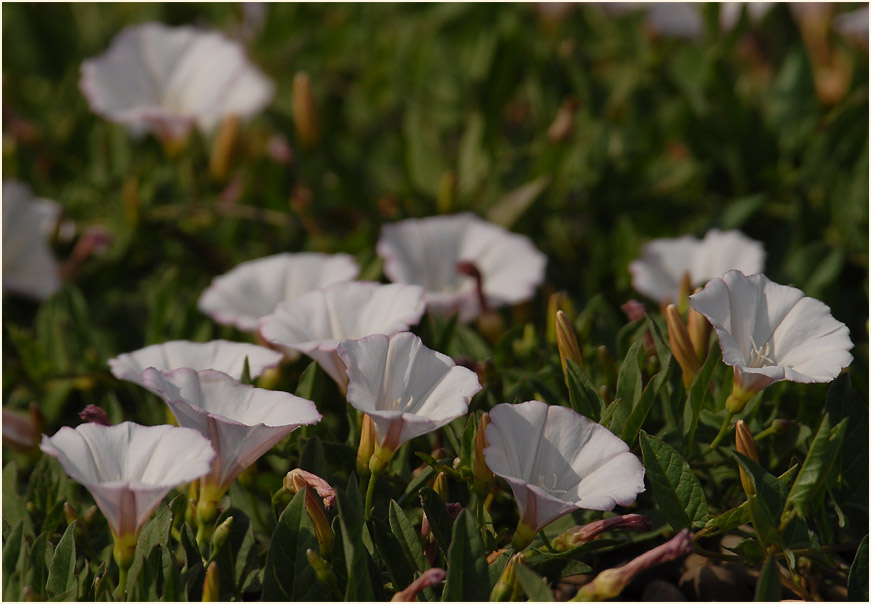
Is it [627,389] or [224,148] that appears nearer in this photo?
[627,389]

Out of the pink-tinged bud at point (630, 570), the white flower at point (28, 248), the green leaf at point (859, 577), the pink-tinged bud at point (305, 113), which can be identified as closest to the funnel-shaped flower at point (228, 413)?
the pink-tinged bud at point (630, 570)

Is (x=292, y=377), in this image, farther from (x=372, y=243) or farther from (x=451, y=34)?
(x=451, y=34)

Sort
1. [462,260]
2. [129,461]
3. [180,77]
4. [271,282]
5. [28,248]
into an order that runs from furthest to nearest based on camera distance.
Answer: [180,77] < [28,248] < [462,260] < [271,282] < [129,461]

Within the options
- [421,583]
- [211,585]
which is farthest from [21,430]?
[421,583]

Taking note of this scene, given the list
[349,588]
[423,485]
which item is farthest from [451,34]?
[349,588]

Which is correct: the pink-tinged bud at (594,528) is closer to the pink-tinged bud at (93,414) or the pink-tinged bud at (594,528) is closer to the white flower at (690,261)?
the white flower at (690,261)

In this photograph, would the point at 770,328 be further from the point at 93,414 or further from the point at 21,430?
the point at 21,430
